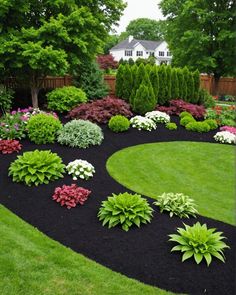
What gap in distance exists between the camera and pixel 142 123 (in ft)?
38.7

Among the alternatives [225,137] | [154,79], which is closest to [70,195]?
[225,137]

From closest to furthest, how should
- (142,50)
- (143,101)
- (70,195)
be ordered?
(70,195) → (143,101) → (142,50)

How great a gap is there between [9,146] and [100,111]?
14.2ft

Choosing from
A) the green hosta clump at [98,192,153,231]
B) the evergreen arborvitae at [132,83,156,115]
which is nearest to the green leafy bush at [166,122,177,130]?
the evergreen arborvitae at [132,83,156,115]

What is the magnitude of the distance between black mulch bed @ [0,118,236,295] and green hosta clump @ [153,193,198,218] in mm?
159

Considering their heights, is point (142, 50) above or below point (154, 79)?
above

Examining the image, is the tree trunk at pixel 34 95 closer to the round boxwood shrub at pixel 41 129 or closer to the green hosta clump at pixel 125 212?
the round boxwood shrub at pixel 41 129

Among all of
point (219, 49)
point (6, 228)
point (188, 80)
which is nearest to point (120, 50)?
point (219, 49)

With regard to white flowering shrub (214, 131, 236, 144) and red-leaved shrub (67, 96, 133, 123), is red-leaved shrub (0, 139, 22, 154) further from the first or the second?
white flowering shrub (214, 131, 236, 144)

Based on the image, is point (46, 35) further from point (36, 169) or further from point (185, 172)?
point (185, 172)

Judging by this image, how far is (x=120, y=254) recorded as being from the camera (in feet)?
15.4

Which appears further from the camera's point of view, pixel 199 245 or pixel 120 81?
pixel 120 81

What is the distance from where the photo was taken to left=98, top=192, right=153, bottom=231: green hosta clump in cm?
530

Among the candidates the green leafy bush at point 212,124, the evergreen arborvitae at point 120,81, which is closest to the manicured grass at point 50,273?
the green leafy bush at point 212,124
